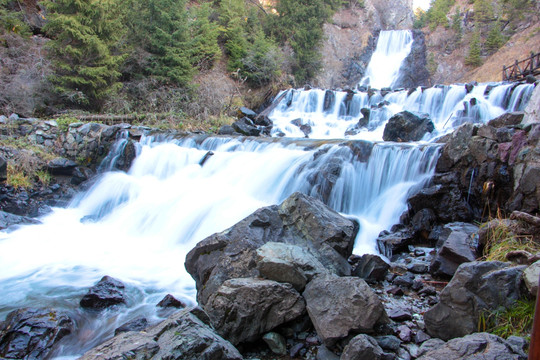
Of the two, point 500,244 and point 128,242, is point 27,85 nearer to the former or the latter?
point 128,242

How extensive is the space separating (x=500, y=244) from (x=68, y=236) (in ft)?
27.5

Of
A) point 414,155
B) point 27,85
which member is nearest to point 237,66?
point 27,85

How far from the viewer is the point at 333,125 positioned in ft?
53.4

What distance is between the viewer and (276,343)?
9.92 feet

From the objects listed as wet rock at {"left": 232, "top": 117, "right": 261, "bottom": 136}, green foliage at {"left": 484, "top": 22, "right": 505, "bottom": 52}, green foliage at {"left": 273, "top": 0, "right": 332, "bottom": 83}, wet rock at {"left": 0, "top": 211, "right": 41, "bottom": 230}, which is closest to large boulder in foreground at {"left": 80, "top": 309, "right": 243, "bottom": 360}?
wet rock at {"left": 0, "top": 211, "right": 41, "bottom": 230}

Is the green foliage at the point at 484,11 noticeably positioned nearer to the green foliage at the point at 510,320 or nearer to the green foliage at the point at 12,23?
the green foliage at the point at 12,23

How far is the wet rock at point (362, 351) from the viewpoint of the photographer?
2570 mm

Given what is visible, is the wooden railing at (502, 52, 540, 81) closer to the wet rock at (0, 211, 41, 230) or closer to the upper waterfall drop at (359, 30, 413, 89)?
the upper waterfall drop at (359, 30, 413, 89)

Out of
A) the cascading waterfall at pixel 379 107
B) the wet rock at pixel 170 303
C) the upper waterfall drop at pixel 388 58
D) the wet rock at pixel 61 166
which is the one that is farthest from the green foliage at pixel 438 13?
the wet rock at pixel 170 303

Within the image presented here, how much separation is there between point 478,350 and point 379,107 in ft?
49.4

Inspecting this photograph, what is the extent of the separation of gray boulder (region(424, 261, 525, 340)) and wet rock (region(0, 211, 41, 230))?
8.75m

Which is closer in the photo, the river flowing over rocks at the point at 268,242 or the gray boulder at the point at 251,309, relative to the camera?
the river flowing over rocks at the point at 268,242

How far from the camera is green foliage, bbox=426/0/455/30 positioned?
37.1 metres

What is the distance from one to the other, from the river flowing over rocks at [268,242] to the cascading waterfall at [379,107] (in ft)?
0.68
